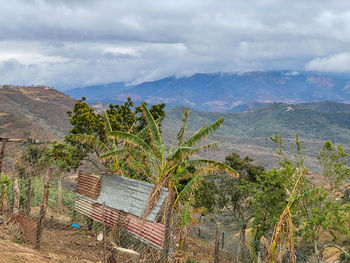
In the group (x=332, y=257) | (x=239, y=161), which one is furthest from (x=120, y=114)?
(x=332, y=257)

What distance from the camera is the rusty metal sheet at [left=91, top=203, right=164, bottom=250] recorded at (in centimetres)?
749

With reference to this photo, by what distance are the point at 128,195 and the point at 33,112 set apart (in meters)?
114

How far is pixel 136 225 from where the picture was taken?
8.29 m

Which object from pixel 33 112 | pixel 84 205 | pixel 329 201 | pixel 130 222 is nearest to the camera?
pixel 130 222

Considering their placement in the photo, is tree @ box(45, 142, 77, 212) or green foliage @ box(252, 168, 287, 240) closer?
green foliage @ box(252, 168, 287, 240)

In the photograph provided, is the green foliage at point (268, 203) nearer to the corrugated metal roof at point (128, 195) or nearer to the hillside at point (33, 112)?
the corrugated metal roof at point (128, 195)

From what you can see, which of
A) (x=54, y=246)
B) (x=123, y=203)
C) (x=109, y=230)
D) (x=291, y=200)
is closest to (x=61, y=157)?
(x=54, y=246)

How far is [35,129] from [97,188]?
6806 cm

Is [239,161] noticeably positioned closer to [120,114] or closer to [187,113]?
[120,114]

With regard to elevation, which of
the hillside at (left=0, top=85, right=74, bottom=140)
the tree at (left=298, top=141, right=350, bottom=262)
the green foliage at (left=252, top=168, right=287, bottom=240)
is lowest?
the hillside at (left=0, top=85, right=74, bottom=140)

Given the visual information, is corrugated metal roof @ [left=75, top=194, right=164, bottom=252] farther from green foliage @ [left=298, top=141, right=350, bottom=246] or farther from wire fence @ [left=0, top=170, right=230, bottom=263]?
green foliage @ [left=298, top=141, right=350, bottom=246]

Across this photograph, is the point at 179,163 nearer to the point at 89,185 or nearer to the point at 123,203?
the point at 123,203

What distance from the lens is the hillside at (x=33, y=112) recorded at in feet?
229

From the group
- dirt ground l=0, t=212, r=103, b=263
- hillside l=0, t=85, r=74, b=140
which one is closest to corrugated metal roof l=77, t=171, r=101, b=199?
dirt ground l=0, t=212, r=103, b=263
